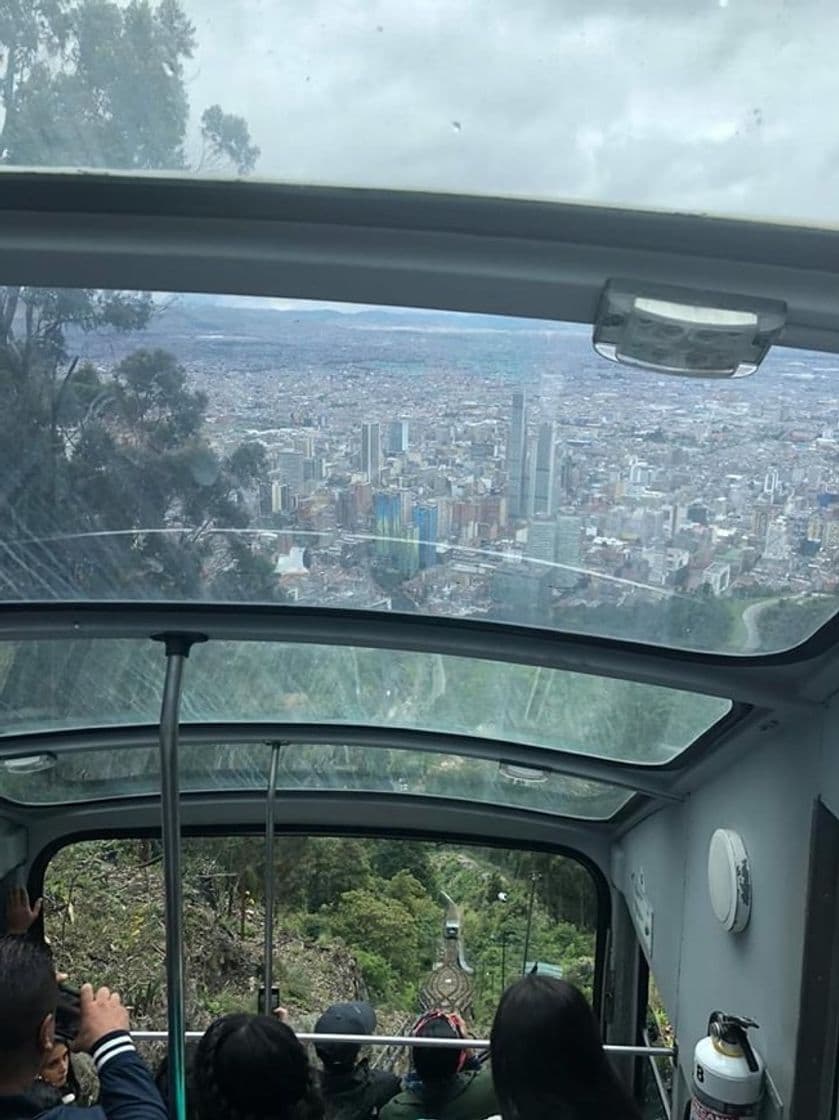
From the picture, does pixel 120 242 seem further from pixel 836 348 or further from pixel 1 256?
pixel 836 348

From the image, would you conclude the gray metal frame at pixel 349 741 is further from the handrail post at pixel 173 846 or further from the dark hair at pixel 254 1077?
the dark hair at pixel 254 1077

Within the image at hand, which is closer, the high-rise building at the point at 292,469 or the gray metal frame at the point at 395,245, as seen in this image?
the gray metal frame at the point at 395,245

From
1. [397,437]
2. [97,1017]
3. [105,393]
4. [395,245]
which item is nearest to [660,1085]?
[97,1017]

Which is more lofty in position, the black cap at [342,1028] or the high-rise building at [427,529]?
the high-rise building at [427,529]

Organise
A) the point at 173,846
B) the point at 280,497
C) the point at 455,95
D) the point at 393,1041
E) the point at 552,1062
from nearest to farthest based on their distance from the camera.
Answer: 1. the point at 455,95
2. the point at 280,497
3. the point at 552,1062
4. the point at 173,846
5. the point at 393,1041

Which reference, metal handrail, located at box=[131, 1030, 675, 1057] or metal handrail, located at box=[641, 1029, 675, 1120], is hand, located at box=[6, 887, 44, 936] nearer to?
metal handrail, located at box=[131, 1030, 675, 1057]

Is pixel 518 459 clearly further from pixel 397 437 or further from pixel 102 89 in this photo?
pixel 102 89

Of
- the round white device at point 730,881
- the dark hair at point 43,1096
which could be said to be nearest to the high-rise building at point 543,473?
the dark hair at point 43,1096
